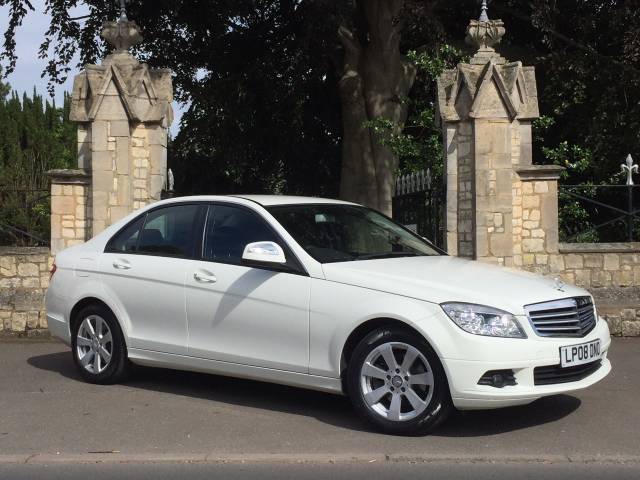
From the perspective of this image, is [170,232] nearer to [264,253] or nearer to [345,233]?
[264,253]

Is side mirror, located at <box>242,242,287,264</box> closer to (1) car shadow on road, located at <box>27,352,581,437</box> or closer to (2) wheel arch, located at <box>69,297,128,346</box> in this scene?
(1) car shadow on road, located at <box>27,352,581,437</box>

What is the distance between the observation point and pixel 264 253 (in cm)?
680

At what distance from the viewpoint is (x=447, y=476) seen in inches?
210

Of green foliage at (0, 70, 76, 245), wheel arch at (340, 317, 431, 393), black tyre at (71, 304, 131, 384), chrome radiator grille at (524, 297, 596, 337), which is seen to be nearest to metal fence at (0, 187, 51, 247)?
green foliage at (0, 70, 76, 245)

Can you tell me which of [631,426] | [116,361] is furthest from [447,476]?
[116,361]

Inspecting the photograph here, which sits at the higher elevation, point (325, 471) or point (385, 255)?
point (385, 255)

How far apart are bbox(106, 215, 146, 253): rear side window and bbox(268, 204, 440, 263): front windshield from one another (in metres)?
1.43

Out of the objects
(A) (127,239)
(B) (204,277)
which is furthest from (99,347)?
(B) (204,277)

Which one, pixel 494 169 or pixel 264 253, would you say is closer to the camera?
pixel 264 253

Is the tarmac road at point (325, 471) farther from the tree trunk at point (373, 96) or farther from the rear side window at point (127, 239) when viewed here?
the tree trunk at point (373, 96)

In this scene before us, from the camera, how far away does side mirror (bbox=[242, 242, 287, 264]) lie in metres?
6.78

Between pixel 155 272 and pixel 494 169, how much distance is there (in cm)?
546

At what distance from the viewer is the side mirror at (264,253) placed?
22.2 feet

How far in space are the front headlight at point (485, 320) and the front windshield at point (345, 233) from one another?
3.63 ft
